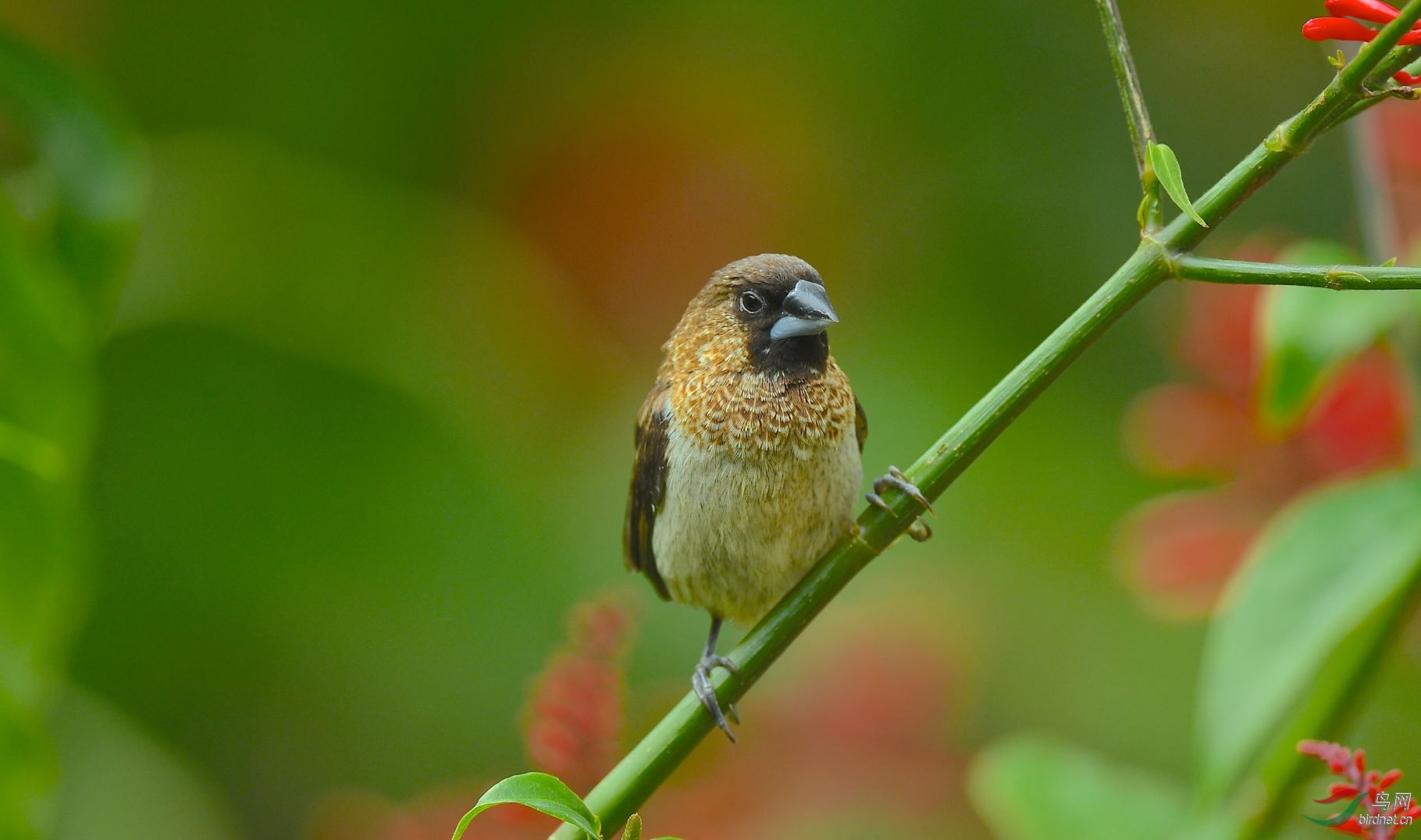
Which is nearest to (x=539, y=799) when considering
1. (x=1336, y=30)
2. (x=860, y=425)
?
(x=1336, y=30)

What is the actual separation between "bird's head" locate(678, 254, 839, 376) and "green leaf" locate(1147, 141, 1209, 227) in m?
0.88

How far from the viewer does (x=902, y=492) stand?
1.30m

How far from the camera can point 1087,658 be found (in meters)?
3.27

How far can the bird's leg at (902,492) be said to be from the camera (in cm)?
120

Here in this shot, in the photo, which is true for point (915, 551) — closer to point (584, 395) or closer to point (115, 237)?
point (584, 395)

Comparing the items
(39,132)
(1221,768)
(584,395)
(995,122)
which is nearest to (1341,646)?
(1221,768)

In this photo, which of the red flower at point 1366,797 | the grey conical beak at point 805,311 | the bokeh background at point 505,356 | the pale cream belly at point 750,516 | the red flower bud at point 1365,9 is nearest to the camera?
the red flower at point 1366,797

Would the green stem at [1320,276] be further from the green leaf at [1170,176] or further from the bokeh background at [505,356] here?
the bokeh background at [505,356]

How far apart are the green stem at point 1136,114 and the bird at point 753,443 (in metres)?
0.80

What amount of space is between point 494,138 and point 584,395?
2.40 ft

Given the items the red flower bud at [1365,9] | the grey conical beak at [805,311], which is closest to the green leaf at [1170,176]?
the red flower bud at [1365,9]

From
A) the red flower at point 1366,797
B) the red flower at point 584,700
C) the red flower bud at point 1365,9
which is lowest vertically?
the red flower at point 584,700

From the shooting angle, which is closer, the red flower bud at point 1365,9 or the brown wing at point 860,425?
the red flower bud at point 1365,9

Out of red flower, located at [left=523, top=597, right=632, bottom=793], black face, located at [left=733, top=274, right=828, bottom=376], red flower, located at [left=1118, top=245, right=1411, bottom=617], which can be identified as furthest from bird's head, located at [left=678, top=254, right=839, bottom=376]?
red flower, located at [left=523, top=597, right=632, bottom=793]
